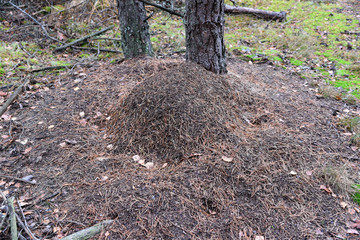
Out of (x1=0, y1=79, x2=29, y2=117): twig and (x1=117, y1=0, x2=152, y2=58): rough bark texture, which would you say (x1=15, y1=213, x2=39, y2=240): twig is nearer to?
(x1=0, y1=79, x2=29, y2=117): twig

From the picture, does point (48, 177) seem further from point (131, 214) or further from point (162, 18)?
point (162, 18)

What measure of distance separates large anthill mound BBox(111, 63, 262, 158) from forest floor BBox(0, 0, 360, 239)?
1.0 inches

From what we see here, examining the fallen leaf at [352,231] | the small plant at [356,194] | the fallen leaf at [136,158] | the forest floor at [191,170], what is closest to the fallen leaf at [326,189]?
the forest floor at [191,170]

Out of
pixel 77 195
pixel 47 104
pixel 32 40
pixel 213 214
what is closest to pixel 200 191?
pixel 213 214

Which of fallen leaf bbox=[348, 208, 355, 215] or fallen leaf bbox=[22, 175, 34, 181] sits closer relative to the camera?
fallen leaf bbox=[348, 208, 355, 215]

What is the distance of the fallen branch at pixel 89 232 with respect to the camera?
2002 mm

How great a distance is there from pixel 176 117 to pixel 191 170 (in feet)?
2.30

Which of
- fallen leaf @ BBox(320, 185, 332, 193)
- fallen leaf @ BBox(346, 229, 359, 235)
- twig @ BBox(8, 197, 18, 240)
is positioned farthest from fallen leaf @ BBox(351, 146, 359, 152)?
twig @ BBox(8, 197, 18, 240)

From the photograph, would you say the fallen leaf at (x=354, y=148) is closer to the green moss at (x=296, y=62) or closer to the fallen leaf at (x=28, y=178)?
the green moss at (x=296, y=62)

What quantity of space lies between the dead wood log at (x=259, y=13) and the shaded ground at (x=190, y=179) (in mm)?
5441

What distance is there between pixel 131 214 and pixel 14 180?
150 centimetres

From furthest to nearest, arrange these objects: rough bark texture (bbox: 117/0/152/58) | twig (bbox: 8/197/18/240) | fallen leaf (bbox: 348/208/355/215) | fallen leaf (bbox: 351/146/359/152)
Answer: rough bark texture (bbox: 117/0/152/58) → fallen leaf (bbox: 351/146/359/152) → fallen leaf (bbox: 348/208/355/215) → twig (bbox: 8/197/18/240)

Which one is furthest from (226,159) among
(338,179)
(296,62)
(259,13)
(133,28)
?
(259,13)

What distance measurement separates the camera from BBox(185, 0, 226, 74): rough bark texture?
11.4 ft
